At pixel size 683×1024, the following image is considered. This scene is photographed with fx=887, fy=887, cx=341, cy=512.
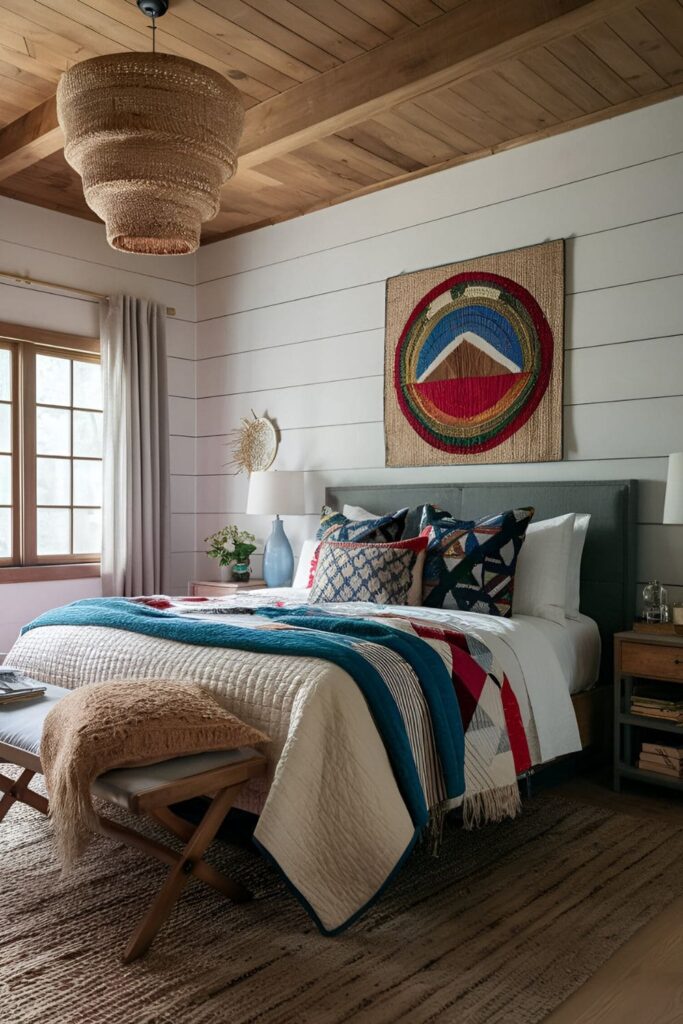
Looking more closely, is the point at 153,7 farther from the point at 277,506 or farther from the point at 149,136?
the point at 277,506

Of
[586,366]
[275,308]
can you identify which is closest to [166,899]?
[586,366]

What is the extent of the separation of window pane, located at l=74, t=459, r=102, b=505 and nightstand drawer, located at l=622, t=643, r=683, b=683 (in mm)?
3388

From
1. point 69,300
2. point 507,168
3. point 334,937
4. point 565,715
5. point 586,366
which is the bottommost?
point 334,937

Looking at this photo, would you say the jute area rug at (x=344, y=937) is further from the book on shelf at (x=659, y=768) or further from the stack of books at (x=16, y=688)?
the stack of books at (x=16, y=688)

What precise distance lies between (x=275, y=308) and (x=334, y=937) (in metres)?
3.97

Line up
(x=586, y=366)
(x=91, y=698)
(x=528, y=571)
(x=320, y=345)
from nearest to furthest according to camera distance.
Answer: (x=91, y=698)
(x=528, y=571)
(x=586, y=366)
(x=320, y=345)

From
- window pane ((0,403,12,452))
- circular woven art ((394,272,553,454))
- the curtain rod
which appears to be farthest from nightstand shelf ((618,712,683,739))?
the curtain rod

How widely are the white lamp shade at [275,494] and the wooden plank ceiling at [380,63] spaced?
1.67 m

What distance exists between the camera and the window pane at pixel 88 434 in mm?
5386

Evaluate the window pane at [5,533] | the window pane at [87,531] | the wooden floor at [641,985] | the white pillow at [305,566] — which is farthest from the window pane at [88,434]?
the wooden floor at [641,985]

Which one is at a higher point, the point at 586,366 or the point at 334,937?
the point at 586,366

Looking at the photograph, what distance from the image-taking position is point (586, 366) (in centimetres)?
405

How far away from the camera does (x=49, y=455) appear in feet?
17.2

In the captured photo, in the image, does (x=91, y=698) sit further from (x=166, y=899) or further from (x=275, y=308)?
(x=275, y=308)
